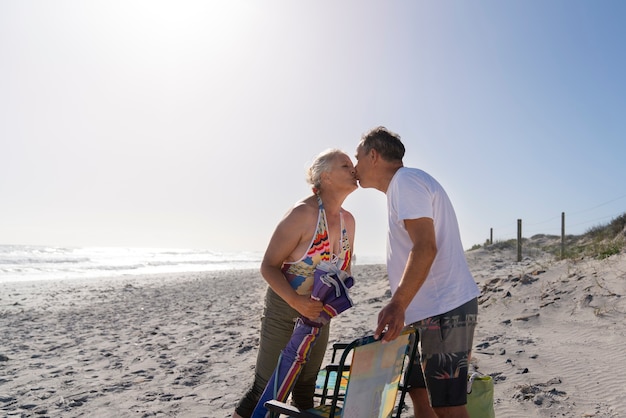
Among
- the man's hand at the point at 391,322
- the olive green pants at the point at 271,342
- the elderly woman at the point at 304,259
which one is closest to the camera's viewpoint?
the man's hand at the point at 391,322

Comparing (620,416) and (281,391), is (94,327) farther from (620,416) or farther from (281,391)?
(620,416)

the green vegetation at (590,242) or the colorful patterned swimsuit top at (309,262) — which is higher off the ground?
the green vegetation at (590,242)

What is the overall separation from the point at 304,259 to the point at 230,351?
487cm

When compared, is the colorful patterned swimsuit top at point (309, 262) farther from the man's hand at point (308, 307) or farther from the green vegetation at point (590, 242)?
the green vegetation at point (590, 242)

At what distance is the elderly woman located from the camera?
279cm

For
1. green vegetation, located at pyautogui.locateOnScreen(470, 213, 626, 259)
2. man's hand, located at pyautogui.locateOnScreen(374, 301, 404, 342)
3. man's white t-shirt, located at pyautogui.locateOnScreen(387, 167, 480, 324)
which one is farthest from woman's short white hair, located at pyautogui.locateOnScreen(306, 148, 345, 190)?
green vegetation, located at pyautogui.locateOnScreen(470, 213, 626, 259)

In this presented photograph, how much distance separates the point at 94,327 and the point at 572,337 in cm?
880

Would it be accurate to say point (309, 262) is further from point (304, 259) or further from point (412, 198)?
point (412, 198)

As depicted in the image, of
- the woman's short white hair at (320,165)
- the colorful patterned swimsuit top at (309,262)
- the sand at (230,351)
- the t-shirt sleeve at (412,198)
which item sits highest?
the woman's short white hair at (320,165)

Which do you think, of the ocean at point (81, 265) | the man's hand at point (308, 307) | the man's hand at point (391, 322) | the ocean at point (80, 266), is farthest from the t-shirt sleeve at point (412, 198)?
the ocean at point (80, 266)

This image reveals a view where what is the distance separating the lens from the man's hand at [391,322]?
2.16m

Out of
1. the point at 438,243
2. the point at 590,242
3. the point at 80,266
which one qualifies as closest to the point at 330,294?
the point at 438,243

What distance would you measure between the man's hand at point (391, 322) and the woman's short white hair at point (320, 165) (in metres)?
1.02

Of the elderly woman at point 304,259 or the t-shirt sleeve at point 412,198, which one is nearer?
the t-shirt sleeve at point 412,198
